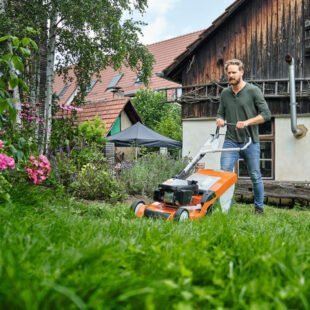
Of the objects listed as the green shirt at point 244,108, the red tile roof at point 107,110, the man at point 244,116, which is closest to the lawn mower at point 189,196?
the man at point 244,116

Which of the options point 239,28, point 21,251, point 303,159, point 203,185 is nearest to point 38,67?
point 239,28

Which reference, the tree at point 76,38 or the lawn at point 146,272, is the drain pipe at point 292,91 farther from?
the lawn at point 146,272

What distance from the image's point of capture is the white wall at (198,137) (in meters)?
12.0

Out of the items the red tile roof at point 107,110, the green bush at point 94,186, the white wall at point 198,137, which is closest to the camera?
the green bush at point 94,186

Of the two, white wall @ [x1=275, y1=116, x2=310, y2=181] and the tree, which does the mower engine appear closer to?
the tree

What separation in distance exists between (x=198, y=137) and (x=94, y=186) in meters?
6.18

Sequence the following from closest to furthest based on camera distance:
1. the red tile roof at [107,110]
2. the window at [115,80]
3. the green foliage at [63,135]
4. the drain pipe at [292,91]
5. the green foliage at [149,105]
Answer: the green foliage at [63,135]
the drain pipe at [292,91]
the red tile roof at [107,110]
the green foliage at [149,105]
the window at [115,80]

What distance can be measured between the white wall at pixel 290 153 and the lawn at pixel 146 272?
30.3 feet

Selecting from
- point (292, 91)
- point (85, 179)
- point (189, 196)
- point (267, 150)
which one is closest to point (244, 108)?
point (189, 196)

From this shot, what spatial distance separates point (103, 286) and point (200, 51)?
38.6 ft

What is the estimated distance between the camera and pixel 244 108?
5.00m

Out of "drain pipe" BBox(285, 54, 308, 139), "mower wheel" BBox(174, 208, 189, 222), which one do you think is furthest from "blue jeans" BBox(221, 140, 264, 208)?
"drain pipe" BBox(285, 54, 308, 139)

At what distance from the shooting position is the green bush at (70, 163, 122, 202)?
262 inches

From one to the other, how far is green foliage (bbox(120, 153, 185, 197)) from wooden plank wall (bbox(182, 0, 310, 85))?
391 cm
